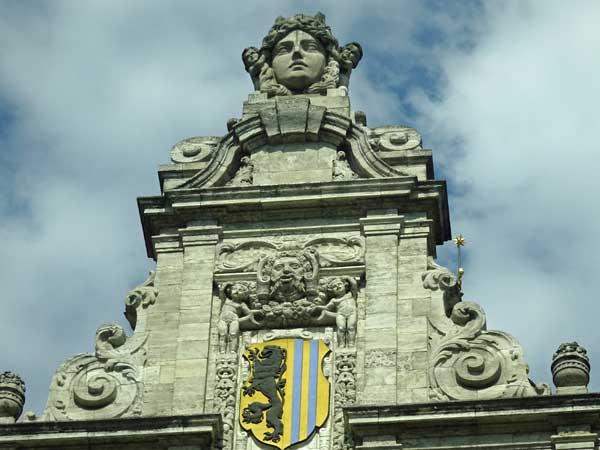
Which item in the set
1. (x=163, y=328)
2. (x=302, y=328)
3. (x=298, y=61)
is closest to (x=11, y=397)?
(x=163, y=328)

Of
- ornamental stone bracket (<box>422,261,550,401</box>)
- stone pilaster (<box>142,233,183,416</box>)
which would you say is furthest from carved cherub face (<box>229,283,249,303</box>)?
ornamental stone bracket (<box>422,261,550,401</box>)

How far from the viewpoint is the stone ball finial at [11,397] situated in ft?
98.8

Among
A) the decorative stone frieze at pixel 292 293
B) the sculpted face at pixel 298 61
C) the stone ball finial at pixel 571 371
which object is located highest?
the sculpted face at pixel 298 61

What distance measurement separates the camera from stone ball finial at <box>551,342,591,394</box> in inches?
1161

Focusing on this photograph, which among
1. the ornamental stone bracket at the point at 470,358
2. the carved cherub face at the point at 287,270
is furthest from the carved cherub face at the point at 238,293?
the ornamental stone bracket at the point at 470,358

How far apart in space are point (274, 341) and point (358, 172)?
318 cm

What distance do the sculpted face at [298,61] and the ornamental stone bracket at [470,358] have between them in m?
4.88

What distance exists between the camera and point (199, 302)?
31.4 meters

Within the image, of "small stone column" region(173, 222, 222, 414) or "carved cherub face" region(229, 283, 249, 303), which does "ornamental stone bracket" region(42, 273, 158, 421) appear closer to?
"small stone column" region(173, 222, 222, 414)

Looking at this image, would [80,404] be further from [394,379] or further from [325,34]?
[325,34]

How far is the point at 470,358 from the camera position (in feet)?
99.5

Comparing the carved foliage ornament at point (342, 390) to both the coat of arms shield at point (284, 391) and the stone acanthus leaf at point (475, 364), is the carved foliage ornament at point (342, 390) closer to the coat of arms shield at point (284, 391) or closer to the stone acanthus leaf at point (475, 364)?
the coat of arms shield at point (284, 391)

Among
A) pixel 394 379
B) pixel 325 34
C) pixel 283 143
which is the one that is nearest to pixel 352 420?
pixel 394 379

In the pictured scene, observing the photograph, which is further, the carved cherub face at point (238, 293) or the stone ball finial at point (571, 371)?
the carved cherub face at point (238, 293)
